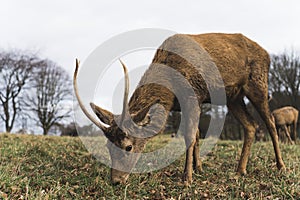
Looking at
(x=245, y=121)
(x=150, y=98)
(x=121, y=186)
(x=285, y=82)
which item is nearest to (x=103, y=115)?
(x=150, y=98)

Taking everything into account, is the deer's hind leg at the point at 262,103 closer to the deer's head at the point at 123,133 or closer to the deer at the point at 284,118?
the deer's head at the point at 123,133

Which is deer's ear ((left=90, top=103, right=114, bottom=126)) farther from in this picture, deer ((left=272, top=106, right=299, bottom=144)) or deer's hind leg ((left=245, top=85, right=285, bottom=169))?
deer ((left=272, top=106, right=299, bottom=144))

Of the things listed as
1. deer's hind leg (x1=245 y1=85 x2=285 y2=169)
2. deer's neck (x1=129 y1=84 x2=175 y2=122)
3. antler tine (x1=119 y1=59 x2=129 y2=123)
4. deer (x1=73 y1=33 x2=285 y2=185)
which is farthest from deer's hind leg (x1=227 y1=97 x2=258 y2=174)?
antler tine (x1=119 y1=59 x2=129 y2=123)

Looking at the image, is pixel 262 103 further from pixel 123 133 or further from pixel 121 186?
pixel 121 186

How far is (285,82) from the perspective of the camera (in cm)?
3038

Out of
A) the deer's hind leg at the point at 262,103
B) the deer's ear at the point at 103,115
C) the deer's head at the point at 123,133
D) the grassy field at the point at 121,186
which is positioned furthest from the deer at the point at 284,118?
the deer's ear at the point at 103,115

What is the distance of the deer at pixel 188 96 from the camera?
15.6 ft

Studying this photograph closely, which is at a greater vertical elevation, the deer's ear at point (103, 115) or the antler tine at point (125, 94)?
the antler tine at point (125, 94)

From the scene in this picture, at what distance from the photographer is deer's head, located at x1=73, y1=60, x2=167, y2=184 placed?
4.68m

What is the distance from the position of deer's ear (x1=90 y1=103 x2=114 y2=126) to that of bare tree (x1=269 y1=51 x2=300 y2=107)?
88.7ft

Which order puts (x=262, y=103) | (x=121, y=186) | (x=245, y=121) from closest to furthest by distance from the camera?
(x=121, y=186), (x=262, y=103), (x=245, y=121)

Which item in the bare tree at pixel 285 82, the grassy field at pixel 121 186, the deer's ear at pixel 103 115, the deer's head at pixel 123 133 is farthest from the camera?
the bare tree at pixel 285 82

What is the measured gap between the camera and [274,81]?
30.6 m

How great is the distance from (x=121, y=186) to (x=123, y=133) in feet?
2.39
